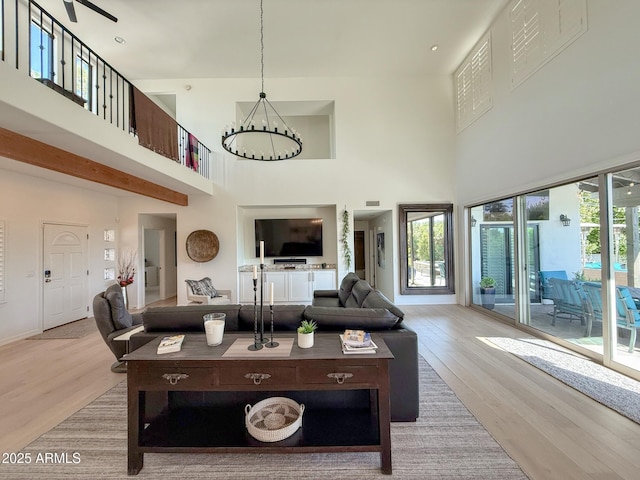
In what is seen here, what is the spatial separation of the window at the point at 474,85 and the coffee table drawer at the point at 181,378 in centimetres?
625

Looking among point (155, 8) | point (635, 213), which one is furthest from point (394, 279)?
point (155, 8)

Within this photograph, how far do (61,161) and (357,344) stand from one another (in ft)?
13.1

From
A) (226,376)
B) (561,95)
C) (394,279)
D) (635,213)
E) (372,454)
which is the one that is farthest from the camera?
(394,279)

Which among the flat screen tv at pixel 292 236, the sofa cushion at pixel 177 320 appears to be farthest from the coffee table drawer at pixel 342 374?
the flat screen tv at pixel 292 236

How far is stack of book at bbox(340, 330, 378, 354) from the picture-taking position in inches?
64.4

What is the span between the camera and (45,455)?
6.02ft

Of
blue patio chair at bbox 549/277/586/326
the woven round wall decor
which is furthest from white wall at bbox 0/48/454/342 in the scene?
blue patio chair at bbox 549/277/586/326

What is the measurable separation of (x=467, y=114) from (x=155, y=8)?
6388 millimetres

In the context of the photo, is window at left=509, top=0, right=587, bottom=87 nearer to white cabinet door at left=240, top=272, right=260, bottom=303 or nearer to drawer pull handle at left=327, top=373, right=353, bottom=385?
drawer pull handle at left=327, top=373, right=353, bottom=385

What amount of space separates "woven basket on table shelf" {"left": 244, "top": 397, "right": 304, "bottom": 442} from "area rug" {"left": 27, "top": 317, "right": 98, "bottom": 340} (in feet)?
14.0

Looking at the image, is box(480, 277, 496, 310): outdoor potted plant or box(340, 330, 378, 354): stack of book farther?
box(480, 277, 496, 310): outdoor potted plant

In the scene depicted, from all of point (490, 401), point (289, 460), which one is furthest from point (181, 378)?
point (490, 401)

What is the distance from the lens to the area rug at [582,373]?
233 cm

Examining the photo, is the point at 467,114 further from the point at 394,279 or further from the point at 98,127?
the point at 98,127
